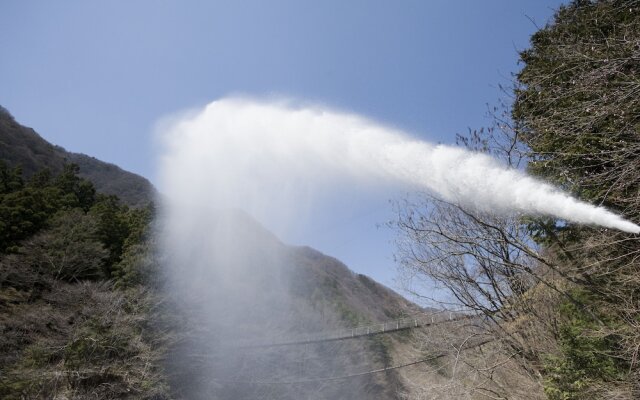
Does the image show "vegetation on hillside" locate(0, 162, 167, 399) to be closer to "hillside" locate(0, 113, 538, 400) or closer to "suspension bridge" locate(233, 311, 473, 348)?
"hillside" locate(0, 113, 538, 400)

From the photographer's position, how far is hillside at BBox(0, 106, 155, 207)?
51875 millimetres

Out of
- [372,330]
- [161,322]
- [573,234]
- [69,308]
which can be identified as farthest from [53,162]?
[573,234]

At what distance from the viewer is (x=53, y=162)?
2389 inches

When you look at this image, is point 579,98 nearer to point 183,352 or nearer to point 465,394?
point 465,394

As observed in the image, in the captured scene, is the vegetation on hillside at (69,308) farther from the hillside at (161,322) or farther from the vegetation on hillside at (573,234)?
the vegetation on hillside at (573,234)

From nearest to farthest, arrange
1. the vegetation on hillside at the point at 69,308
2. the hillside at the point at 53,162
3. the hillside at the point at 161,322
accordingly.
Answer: the hillside at the point at 161,322 → the vegetation on hillside at the point at 69,308 → the hillside at the point at 53,162

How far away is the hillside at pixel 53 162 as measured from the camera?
51875 mm

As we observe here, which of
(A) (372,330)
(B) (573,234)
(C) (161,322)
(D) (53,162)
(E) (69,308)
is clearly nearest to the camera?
(B) (573,234)

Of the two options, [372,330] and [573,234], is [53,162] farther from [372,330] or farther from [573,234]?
[573,234]

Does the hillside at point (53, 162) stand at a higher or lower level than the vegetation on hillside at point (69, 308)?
higher

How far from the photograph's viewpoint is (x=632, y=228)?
5.90 meters

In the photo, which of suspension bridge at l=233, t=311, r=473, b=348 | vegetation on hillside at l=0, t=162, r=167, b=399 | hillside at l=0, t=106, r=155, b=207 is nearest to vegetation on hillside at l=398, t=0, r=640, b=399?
suspension bridge at l=233, t=311, r=473, b=348

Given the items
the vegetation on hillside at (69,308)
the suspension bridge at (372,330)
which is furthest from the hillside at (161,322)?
the suspension bridge at (372,330)

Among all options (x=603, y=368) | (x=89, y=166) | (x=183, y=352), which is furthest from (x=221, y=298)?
(x=89, y=166)
